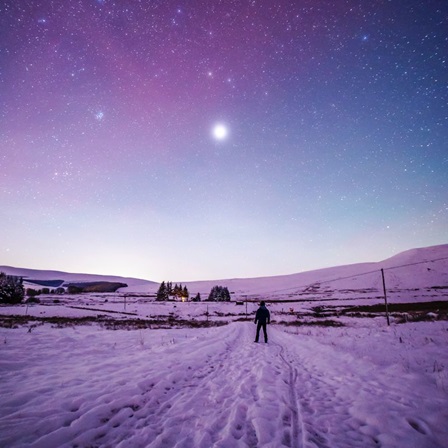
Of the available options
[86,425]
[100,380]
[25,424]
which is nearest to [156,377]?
[100,380]

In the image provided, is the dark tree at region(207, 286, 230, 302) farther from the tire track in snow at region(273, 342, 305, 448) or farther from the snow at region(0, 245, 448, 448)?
the tire track in snow at region(273, 342, 305, 448)

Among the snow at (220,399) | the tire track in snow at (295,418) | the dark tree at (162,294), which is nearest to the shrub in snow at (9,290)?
the dark tree at (162,294)

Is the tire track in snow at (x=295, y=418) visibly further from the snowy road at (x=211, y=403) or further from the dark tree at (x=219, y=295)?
the dark tree at (x=219, y=295)

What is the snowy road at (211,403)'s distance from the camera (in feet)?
12.1

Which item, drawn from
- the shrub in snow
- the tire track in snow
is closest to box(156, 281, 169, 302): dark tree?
the shrub in snow

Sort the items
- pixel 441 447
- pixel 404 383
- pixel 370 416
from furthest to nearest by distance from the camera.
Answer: pixel 404 383 → pixel 370 416 → pixel 441 447

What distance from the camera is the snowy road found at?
3.69m

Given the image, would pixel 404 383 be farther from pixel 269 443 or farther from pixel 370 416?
pixel 269 443

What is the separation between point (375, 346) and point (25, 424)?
461 inches

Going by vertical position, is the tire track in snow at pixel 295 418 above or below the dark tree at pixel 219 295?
above

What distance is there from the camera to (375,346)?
35.1 feet

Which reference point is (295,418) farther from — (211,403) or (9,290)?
(9,290)

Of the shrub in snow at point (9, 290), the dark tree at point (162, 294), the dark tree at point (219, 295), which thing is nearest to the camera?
the shrub in snow at point (9, 290)

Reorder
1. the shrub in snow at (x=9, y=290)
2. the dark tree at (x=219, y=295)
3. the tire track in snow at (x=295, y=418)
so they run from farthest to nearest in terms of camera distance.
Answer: the dark tree at (x=219, y=295) < the shrub in snow at (x=9, y=290) < the tire track in snow at (x=295, y=418)
